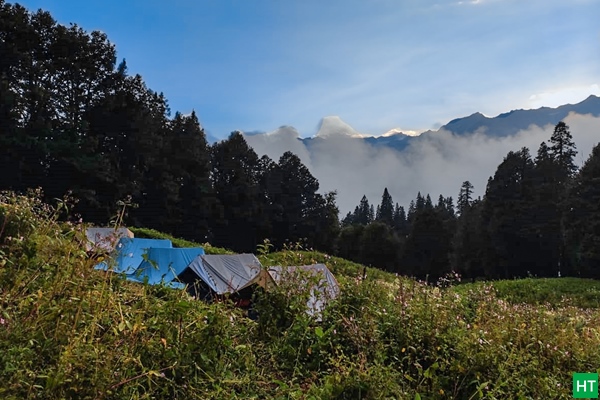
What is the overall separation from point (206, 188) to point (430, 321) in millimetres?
29281

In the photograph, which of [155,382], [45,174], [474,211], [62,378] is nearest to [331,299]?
[155,382]

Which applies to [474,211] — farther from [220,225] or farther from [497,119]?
[497,119]

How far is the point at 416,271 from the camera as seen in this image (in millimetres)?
39312

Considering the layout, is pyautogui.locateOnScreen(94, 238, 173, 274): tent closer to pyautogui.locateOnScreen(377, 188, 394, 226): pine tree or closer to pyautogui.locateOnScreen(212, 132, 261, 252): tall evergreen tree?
pyautogui.locateOnScreen(212, 132, 261, 252): tall evergreen tree

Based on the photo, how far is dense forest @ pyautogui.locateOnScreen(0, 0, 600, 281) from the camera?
22.6 metres

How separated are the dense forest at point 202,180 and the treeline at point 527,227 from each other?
3.7 inches

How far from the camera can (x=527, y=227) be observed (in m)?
30.9

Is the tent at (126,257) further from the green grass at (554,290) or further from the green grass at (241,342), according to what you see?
the green grass at (554,290)

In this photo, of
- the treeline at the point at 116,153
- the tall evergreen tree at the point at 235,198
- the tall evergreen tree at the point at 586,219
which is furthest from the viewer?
the tall evergreen tree at the point at 235,198

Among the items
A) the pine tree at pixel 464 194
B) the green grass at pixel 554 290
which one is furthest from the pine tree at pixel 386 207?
the green grass at pixel 554 290

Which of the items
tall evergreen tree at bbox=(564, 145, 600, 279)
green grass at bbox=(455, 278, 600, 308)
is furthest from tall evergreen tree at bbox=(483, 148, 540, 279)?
green grass at bbox=(455, 278, 600, 308)

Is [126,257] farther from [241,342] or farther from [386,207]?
[386,207]

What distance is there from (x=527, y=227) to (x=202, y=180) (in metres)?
24.7

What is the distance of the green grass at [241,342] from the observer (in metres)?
1.84
